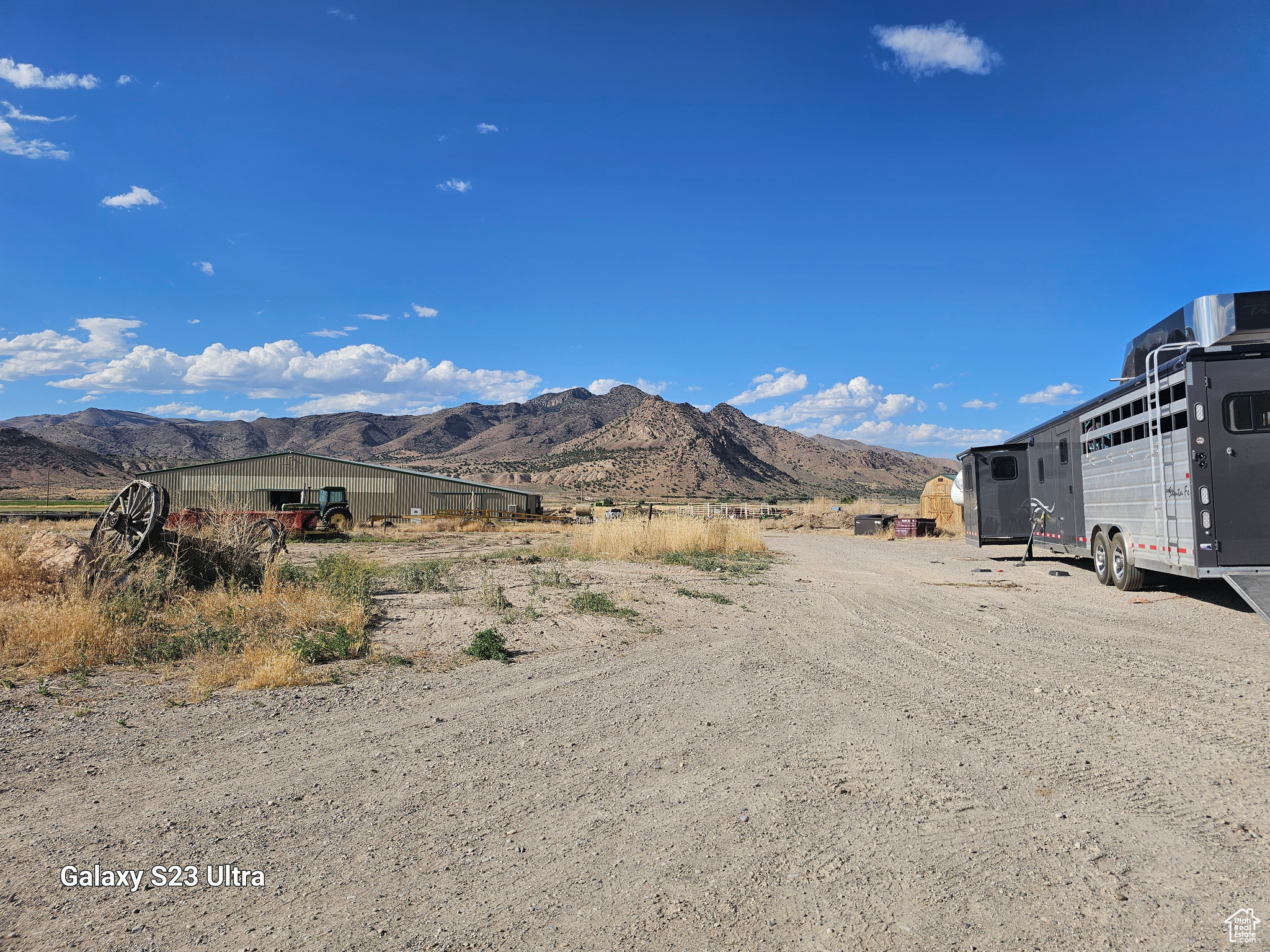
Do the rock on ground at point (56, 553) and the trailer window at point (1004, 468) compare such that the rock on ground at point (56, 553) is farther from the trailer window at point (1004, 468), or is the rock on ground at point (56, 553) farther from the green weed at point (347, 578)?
the trailer window at point (1004, 468)

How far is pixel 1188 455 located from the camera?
10047mm

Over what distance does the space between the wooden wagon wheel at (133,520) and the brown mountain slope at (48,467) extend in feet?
359

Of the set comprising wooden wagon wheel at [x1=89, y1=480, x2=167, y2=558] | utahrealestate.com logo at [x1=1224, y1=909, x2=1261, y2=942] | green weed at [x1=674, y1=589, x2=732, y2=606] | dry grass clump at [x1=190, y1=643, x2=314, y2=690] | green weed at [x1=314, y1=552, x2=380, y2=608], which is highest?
wooden wagon wheel at [x1=89, y1=480, x2=167, y2=558]

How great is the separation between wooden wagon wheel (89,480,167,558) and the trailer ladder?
48.3 ft

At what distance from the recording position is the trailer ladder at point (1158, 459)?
10.7 metres

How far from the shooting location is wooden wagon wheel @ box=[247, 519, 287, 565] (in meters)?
12.2

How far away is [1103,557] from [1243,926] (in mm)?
12576

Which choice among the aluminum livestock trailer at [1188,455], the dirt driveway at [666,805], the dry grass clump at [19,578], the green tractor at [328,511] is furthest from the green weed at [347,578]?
the green tractor at [328,511]

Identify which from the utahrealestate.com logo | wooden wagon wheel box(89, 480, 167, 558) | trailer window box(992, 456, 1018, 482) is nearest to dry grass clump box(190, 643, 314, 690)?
wooden wagon wheel box(89, 480, 167, 558)

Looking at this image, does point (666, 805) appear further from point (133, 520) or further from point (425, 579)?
point (425, 579)

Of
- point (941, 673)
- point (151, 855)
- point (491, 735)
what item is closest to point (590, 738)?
point (491, 735)

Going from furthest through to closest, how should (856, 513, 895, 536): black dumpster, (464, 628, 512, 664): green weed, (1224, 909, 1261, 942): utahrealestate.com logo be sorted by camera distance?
(856, 513, 895, 536): black dumpster, (464, 628, 512, 664): green weed, (1224, 909, 1261, 942): utahrealestate.com logo

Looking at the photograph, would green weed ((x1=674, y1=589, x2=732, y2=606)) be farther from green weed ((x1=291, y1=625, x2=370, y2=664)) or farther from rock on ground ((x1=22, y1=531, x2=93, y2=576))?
rock on ground ((x1=22, y1=531, x2=93, y2=576))

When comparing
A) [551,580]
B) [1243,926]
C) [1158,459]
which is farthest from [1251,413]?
[551,580]
